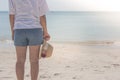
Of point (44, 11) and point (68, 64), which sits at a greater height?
point (44, 11)

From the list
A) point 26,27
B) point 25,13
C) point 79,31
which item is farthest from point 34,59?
point 79,31

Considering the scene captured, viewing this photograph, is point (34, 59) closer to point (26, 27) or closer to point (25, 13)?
point (26, 27)

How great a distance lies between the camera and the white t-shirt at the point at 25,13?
4.73 meters

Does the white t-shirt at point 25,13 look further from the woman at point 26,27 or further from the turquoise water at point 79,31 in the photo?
the turquoise water at point 79,31

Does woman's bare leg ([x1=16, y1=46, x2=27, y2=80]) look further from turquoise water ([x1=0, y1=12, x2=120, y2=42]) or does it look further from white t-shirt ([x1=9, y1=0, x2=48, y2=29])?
turquoise water ([x1=0, y1=12, x2=120, y2=42])

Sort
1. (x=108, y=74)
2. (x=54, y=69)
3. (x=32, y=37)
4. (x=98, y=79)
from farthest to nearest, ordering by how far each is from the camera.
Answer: (x=54, y=69)
(x=108, y=74)
(x=98, y=79)
(x=32, y=37)

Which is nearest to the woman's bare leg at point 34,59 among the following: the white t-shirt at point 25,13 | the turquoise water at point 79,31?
the white t-shirt at point 25,13

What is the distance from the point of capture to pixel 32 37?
473 cm

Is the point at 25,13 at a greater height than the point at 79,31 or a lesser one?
greater

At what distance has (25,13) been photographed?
15.6 feet

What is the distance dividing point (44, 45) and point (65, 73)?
214 cm

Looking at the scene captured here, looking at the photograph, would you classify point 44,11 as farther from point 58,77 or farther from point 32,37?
point 58,77

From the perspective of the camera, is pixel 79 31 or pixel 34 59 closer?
pixel 34 59

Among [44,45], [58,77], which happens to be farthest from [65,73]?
[44,45]
